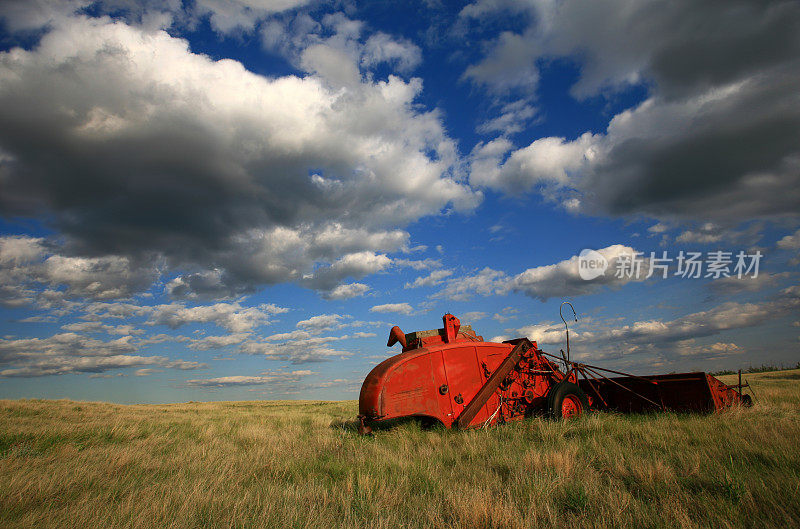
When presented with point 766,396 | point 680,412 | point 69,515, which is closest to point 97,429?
point 69,515

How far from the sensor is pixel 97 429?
1113 centimetres

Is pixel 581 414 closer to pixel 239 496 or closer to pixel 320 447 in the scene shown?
pixel 320 447

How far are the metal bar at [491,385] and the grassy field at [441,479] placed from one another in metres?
0.63

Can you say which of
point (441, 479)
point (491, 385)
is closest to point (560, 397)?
point (491, 385)

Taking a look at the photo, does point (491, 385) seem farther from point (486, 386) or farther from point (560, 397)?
point (560, 397)

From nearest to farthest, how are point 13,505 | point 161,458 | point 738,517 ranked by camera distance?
point 738,517
point 13,505
point 161,458

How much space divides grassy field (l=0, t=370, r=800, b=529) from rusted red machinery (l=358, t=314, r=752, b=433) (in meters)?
0.65

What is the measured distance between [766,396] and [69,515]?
20.1 metres

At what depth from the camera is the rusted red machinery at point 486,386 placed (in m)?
8.48

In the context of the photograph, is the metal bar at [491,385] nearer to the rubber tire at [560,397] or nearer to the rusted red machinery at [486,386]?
the rusted red machinery at [486,386]

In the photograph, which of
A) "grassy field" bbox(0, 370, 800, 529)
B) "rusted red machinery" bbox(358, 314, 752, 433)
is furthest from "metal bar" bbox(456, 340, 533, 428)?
"grassy field" bbox(0, 370, 800, 529)

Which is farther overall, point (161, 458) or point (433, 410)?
point (433, 410)

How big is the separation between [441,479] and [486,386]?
158 inches

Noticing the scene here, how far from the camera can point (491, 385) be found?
30.7ft
